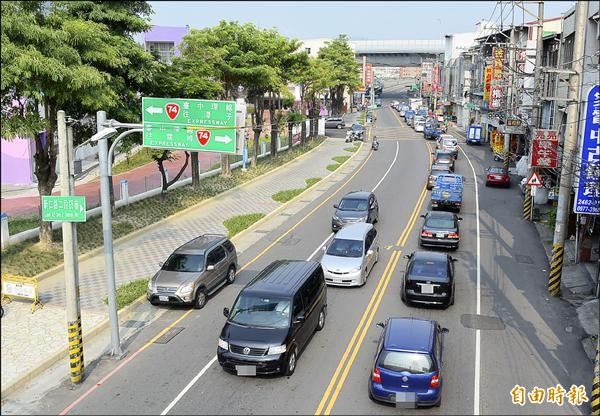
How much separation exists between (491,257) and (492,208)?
10123 millimetres

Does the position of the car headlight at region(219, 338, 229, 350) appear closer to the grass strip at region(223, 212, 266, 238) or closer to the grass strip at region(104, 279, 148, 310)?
the grass strip at region(104, 279, 148, 310)

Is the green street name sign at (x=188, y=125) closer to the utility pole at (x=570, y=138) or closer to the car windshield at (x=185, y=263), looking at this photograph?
the car windshield at (x=185, y=263)

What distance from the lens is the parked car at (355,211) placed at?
28.1m

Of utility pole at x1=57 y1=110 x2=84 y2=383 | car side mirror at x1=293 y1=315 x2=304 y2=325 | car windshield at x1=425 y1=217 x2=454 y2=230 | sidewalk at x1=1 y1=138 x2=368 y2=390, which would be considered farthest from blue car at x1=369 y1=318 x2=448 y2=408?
car windshield at x1=425 y1=217 x2=454 y2=230

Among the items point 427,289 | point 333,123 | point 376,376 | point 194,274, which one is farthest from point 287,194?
point 333,123

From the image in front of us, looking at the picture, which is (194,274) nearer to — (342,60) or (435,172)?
(435,172)

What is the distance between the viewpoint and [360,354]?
51.4 feet

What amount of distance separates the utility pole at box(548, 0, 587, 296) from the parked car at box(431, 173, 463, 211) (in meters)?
10.6

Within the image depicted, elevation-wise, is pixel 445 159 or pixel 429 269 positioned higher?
pixel 445 159

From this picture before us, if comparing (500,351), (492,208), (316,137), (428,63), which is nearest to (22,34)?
(500,351)

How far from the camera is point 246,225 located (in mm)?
30234

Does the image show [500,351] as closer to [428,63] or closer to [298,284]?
[298,284]

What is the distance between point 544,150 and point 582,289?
8.90 metres

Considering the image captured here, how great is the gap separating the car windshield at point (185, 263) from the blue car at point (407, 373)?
8232 millimetres
